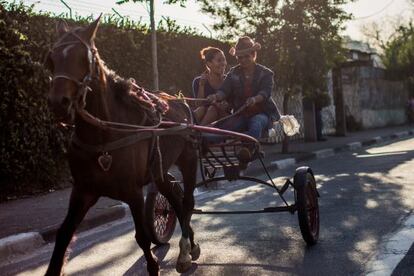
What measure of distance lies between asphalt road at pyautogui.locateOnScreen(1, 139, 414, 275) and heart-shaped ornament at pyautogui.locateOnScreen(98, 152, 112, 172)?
1.58 meters

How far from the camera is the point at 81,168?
438cm

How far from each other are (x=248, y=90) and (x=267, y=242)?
69.1 inches

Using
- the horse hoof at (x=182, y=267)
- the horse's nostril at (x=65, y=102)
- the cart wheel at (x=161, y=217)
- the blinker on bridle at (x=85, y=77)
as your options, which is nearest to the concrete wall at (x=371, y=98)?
the cart wheel at (x=161, y=217)

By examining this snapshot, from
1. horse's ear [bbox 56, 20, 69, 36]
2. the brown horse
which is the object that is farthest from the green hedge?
horse's ear [bbox 56, 20, 69, 36]

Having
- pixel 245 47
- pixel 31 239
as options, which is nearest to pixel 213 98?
pixel 245 47

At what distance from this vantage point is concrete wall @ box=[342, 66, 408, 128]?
3247 centimetres

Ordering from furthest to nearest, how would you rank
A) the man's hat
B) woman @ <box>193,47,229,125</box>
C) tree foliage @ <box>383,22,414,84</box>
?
tree foliage @ <box>383,22,414,84</box>
woman @ <box>193,47,229,125</box>
the man's hat

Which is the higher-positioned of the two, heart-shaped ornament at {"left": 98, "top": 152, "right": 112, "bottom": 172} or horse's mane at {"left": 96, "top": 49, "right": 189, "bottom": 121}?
horse's mane at {"left": 96, "top": 49, "right": 189, "bottom": 121}

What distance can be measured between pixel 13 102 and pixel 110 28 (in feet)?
12.0

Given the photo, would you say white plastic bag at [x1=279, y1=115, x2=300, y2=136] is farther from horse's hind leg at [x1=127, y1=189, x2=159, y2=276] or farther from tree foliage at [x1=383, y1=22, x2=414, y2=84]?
tree foliage at [x1=383, y1=22, x2=414, y2=84]

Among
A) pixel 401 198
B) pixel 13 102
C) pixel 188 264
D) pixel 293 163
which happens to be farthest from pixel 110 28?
pixel 188 264

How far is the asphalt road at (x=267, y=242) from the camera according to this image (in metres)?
5.54

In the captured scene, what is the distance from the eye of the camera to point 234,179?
6.54m

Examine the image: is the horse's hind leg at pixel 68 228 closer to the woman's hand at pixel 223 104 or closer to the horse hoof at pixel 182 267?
the horse hoof at pixel 182 267
